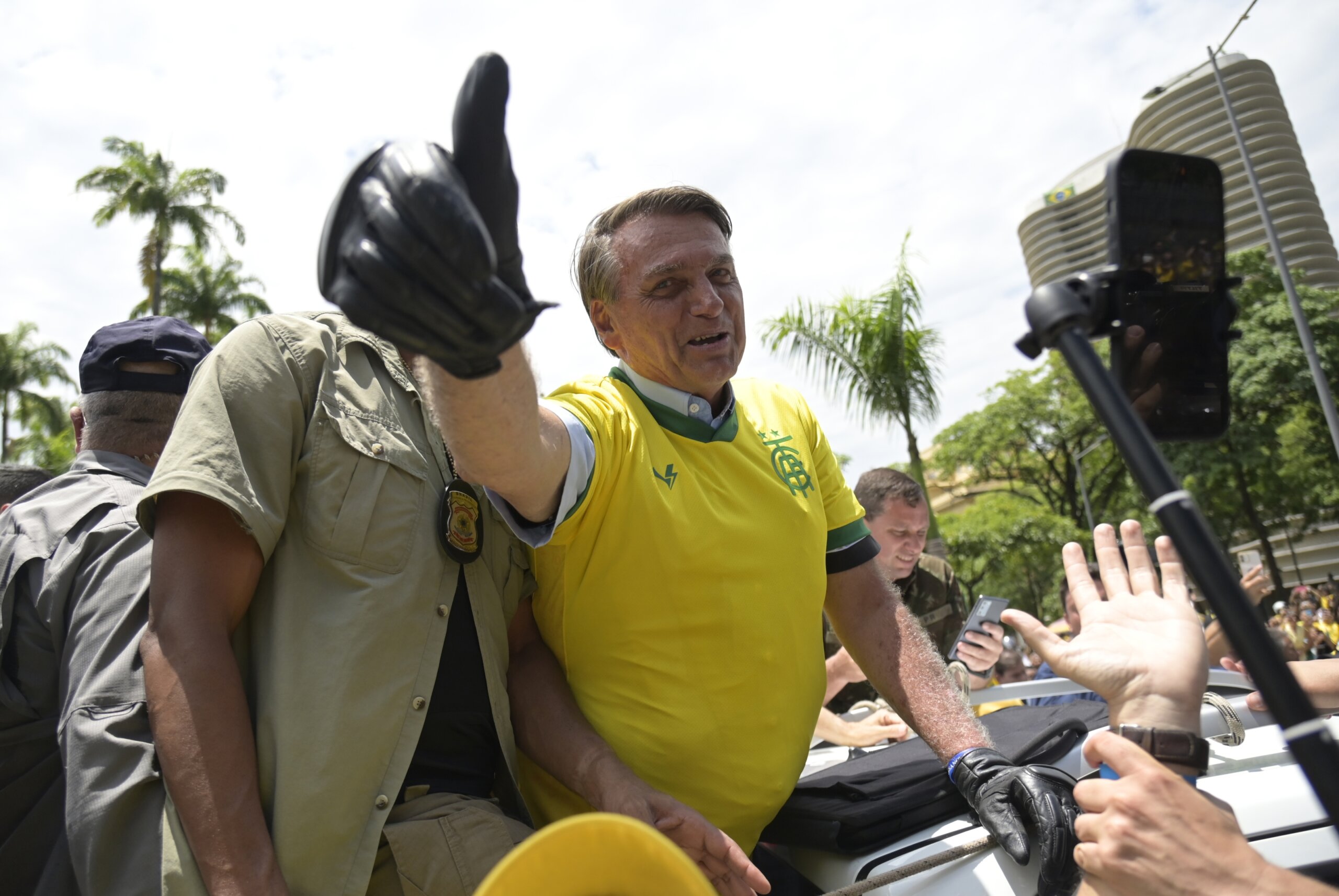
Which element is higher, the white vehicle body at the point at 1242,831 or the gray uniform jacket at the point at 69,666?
the gray uniform jacket at the point at 69,666

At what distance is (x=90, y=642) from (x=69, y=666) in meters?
0.09

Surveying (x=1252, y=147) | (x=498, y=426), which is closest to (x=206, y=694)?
(x=498, y=426)

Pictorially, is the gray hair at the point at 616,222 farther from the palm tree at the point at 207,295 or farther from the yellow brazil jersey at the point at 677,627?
the palm tree at the point at 207,295

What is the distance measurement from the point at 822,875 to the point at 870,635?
699mm

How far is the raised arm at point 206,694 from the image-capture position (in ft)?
4.81

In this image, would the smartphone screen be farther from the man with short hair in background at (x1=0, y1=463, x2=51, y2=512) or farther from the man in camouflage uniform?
the man with short hair in background at (x1=0, y1=463, x2=51, y2=512)

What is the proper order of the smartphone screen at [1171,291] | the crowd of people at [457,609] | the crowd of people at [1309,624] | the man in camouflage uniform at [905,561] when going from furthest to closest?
the crowd of people at [1309,624] < the man in camouflage uniform at [905,561] < the crowd of people at [457,609] < the smartphone screen at [1171,291]

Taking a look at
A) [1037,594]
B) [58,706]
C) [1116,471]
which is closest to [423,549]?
[58,706]

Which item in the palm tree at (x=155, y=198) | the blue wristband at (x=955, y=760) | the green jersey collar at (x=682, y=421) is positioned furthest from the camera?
the palm tree at (x=155, y=198)

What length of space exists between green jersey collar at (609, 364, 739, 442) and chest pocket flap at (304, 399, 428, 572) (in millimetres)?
664

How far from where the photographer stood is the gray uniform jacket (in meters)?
1.63

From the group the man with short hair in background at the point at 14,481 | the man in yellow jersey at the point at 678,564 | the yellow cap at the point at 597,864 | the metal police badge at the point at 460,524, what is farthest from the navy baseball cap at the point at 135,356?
the man with short hair in background at the point at 14,481

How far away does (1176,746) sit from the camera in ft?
4.81

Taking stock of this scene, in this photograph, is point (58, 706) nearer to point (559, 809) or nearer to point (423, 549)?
point (423, 549)
